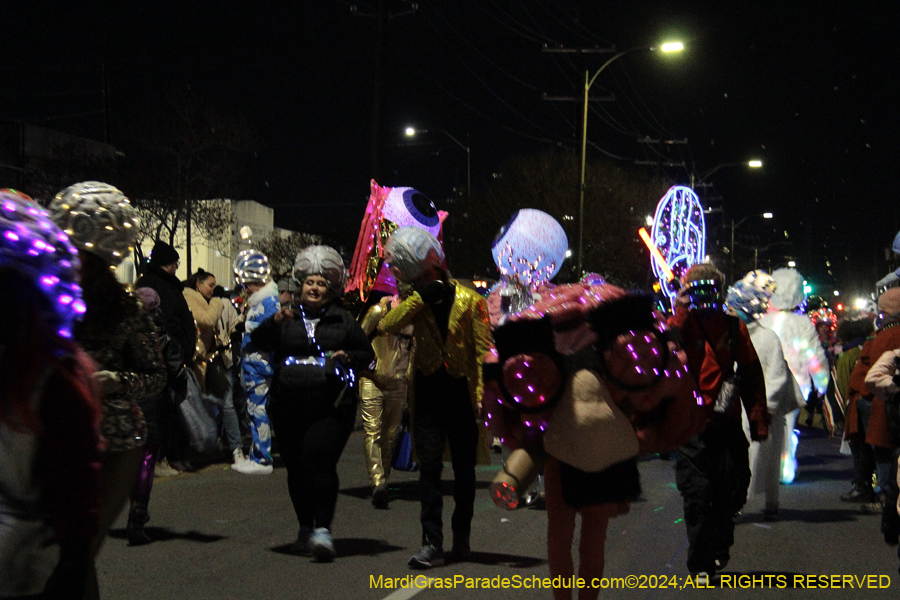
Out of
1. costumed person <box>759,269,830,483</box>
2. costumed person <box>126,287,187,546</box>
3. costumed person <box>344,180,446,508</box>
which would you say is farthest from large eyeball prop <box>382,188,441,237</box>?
costumed person <box>126,287,187,546</box>

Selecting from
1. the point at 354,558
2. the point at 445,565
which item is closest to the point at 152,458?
→ the point at 354,558

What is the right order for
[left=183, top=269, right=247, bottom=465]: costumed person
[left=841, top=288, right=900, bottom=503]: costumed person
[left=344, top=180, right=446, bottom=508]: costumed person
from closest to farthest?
[left=841, top=288, right=900, bottom=503]: costumed person, [left=344, top=180, right=446, bottom=508]: costumed person, [left=183, top=269, right=247, bottom=465]: costumed person

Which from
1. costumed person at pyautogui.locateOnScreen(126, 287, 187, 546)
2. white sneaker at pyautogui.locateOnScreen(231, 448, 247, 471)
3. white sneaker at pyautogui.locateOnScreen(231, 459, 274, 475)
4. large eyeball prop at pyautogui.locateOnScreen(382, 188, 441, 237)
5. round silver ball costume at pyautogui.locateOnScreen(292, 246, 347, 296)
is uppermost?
large eyeball prop at pyautogui.locateOnScreen(382, 188, 441, 237)

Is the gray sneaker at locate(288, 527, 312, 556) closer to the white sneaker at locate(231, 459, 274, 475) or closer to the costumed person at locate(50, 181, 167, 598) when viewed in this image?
the costumed person at locate(50, 181, 167, 598)

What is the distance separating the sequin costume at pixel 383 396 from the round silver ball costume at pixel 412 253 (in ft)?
6.61

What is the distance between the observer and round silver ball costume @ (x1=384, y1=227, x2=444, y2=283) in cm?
635

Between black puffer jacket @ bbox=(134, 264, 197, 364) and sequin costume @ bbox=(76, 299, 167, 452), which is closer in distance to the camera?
sequin costume @ bbox=(76, 299, 167, 452)

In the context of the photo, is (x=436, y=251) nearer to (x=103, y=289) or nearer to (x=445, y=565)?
(x=445, y=565)

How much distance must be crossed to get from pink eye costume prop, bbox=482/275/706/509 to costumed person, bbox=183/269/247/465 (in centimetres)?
660

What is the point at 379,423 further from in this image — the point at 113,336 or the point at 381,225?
the point at 113,336

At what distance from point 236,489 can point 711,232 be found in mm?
77064

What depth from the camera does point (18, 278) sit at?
2518 millimetres

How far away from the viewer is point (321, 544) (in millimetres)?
6105

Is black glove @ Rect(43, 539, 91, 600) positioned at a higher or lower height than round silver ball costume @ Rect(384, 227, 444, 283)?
lower
